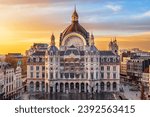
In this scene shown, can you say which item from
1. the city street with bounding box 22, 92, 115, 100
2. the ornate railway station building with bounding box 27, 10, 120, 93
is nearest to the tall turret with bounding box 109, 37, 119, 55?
the ornate railway station building with bounding box 27, 10, 120, 93

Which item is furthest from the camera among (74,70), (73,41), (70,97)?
(73,41)

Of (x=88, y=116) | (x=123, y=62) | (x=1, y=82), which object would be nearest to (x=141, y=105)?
(x=88, y=116)

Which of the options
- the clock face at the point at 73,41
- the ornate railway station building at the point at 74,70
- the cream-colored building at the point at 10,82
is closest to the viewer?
the cream-colored building at the point at 10,82

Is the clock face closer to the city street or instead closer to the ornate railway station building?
the ornate railway station building

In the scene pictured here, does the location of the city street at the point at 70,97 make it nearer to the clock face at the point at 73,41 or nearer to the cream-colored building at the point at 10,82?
the cream-colored building at the point at 10,82

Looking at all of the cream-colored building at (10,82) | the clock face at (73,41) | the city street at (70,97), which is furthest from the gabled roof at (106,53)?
the cream-colored building at (10,82)

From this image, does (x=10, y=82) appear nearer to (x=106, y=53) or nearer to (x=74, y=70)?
(x=74, y=70)

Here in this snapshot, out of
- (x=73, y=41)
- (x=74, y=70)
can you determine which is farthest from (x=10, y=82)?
(x=73, y=41)

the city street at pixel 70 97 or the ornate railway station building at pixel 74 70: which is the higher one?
the ornate railway station building at pixel 74 70

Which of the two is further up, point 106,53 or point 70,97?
point 106,53

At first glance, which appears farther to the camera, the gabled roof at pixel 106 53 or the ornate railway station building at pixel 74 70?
the gabled roof at pixel 106 53
